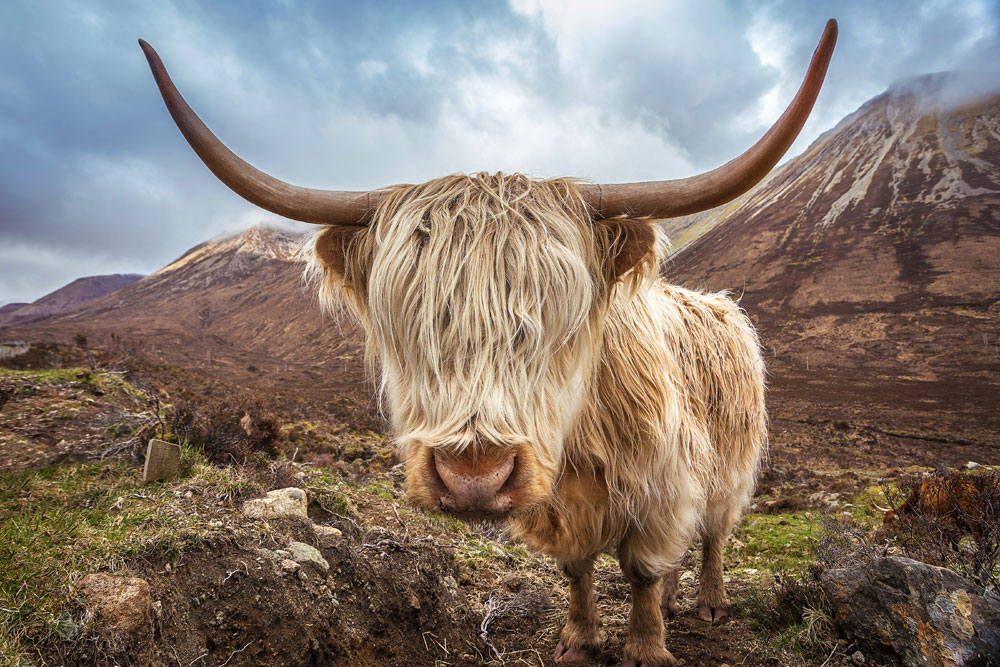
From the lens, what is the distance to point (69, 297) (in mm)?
142250

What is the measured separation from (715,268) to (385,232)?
6614cm

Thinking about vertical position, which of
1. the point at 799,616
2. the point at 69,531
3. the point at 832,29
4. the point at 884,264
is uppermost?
the point at 884,264

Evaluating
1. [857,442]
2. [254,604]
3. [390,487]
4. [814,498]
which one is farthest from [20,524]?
[857,442]

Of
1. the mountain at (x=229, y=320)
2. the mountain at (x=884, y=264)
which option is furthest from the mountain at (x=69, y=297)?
the mountain at (x=884, y=264)

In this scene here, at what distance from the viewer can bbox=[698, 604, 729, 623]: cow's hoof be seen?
12.0 feet

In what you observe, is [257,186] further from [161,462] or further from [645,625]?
[645,625]

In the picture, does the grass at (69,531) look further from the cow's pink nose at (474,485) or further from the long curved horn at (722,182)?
the long curved horn at (722,182)

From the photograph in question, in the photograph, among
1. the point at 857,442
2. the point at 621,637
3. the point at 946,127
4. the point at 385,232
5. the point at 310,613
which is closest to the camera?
the point at 385,232

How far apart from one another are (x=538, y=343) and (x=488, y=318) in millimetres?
217

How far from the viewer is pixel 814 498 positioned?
843 centimetres

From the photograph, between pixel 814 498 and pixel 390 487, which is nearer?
pixel 390 487

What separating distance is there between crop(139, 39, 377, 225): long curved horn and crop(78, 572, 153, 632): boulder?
4.87 feet

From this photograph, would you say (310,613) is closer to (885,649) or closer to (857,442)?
(885,649)

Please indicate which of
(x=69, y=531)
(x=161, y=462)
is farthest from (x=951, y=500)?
(x=161, y=462)
